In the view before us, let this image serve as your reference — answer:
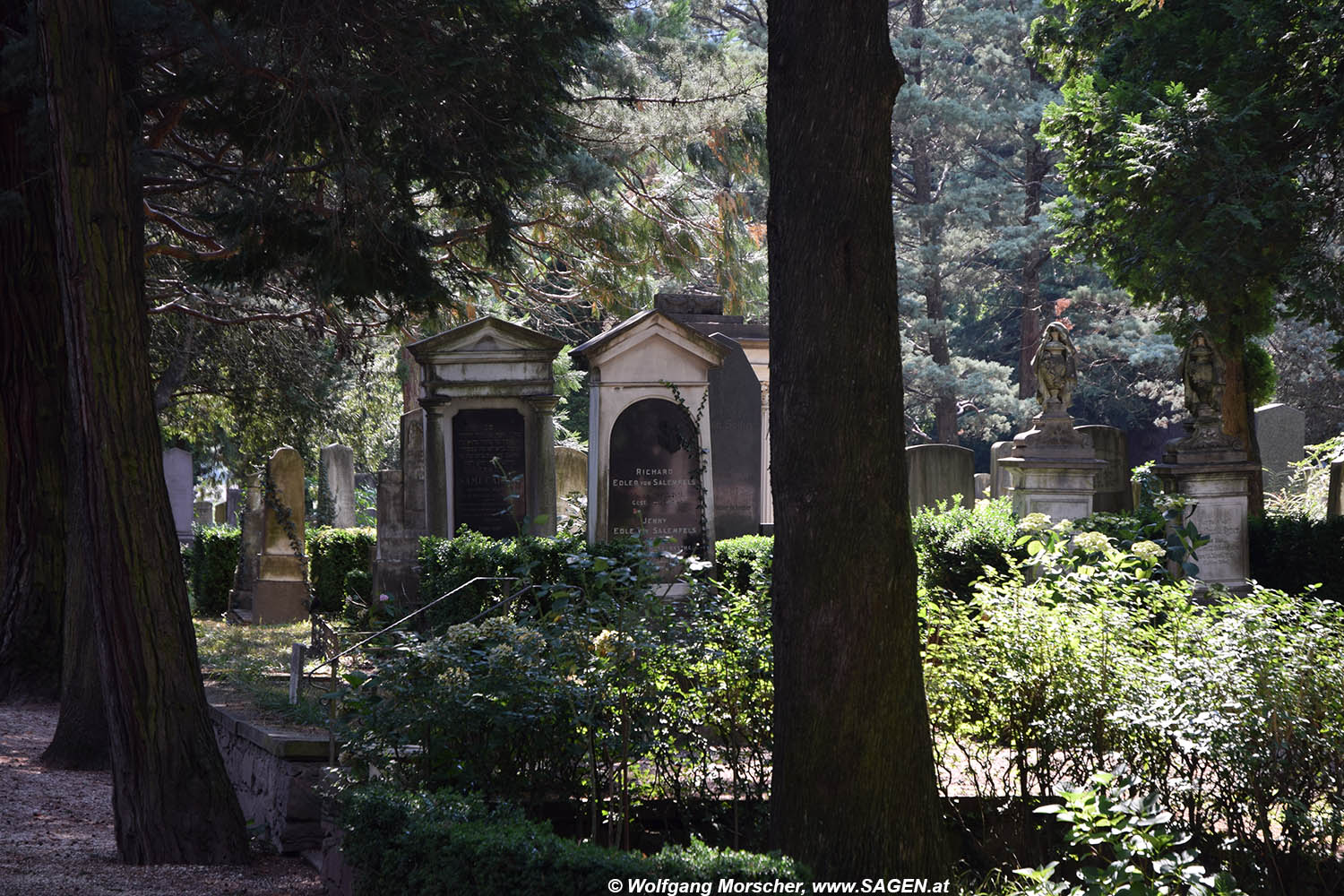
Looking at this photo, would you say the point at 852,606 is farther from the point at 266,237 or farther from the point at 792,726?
the point at 266,237

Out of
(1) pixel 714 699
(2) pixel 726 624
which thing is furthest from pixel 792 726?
(2) pixel 726 624

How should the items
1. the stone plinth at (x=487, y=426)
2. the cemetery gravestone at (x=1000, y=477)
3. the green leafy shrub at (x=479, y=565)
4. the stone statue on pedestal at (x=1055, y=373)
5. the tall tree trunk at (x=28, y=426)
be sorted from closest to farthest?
the tall tree trunk at (x=28, y=426), the green leafy shrub at (x=479, y=565), the stone statue on pedestal at (x=1055, y=373), the stone plinth at (x=487, y=426), the cemetery gravestone at (x=1000, y=477)

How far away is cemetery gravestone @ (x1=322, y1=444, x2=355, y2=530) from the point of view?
20.3 meters

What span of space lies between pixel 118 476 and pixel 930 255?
2820cm

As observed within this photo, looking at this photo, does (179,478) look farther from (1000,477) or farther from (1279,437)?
(1279,437)

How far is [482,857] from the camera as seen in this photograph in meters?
3.96

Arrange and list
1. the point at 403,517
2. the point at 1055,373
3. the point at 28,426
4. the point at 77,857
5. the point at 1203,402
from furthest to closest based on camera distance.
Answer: the point at 403,517 → the point at 1055,373 → the point at 1203,402 → the point at 28,426 → the point at 77,857

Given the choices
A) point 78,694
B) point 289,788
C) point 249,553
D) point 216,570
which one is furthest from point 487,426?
point 289,788

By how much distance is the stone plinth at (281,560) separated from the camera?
15578 mm

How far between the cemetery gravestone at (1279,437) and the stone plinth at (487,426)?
11912mm

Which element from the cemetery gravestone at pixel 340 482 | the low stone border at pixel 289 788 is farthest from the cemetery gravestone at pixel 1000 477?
the low stone border at pixel 289 788

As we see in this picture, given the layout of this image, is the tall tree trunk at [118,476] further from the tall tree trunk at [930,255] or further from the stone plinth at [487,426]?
the tall tree trunk at [930,255]

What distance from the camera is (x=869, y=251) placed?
14.5ft

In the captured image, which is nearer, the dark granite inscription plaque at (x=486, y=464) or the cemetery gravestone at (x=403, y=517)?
the dark granite inscription plaque at (x=486, y=464)
